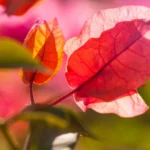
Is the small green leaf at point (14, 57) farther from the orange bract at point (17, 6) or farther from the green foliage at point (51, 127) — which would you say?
the orange bract at point (17, 6)

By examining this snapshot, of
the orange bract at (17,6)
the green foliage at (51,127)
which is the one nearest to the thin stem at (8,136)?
the green foliage at (51,127)

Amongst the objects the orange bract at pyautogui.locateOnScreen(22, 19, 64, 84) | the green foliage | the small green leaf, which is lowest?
the green foliage

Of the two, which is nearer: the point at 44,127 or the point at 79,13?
the point at 44,127

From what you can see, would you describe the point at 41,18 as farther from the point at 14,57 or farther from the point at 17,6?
the point at 14,57

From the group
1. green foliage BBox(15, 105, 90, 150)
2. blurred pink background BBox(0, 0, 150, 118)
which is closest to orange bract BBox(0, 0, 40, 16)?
blurred pink background BBox(0, 0, 150, 118)

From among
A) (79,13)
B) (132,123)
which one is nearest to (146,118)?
(132,123)

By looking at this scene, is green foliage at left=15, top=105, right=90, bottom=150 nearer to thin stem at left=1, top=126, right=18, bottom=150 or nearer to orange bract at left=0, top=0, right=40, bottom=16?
thin stem at left=1, top=126, right=18, bottom=150

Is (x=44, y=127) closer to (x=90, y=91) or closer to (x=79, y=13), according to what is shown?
(x=90, y=91)
